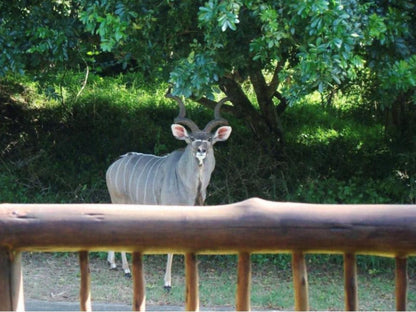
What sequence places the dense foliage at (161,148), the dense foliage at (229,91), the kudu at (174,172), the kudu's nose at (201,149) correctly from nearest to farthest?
the dense foliage at (229,91)
the kudu's nose at (201,149)
the kudu at (174,172)
the dense foliage at (161,148)

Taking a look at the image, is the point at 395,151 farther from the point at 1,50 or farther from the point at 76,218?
the point at 76,218

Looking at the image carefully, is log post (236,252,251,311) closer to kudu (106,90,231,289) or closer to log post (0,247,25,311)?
log post (0,247,25,311)

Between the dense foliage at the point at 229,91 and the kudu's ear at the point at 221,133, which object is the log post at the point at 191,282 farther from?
the kudu's ear at the point at 221,133

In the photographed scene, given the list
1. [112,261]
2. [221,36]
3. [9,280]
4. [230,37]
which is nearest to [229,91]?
[112,261]

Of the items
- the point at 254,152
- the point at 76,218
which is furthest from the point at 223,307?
the point at 76,218

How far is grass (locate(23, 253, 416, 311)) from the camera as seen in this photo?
723 cm

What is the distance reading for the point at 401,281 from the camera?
2.55 metres

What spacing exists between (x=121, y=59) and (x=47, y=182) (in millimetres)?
3534

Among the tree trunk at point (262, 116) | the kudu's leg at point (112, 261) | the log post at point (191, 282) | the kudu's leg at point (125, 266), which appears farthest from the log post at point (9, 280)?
the tree trunk at point (262, 116)

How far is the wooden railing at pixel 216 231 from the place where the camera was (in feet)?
7.93

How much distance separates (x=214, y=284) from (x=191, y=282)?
5.32 meters

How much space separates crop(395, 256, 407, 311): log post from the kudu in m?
5.16

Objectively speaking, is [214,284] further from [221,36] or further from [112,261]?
[221,36]

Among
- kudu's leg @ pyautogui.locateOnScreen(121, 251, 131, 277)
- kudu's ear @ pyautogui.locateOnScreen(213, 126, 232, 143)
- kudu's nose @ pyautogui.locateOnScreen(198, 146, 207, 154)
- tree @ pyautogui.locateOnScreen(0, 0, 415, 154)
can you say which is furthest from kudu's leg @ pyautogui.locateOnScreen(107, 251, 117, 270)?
tree @ pyautogui.locateOnScreen(0, 0, 415, 154)
